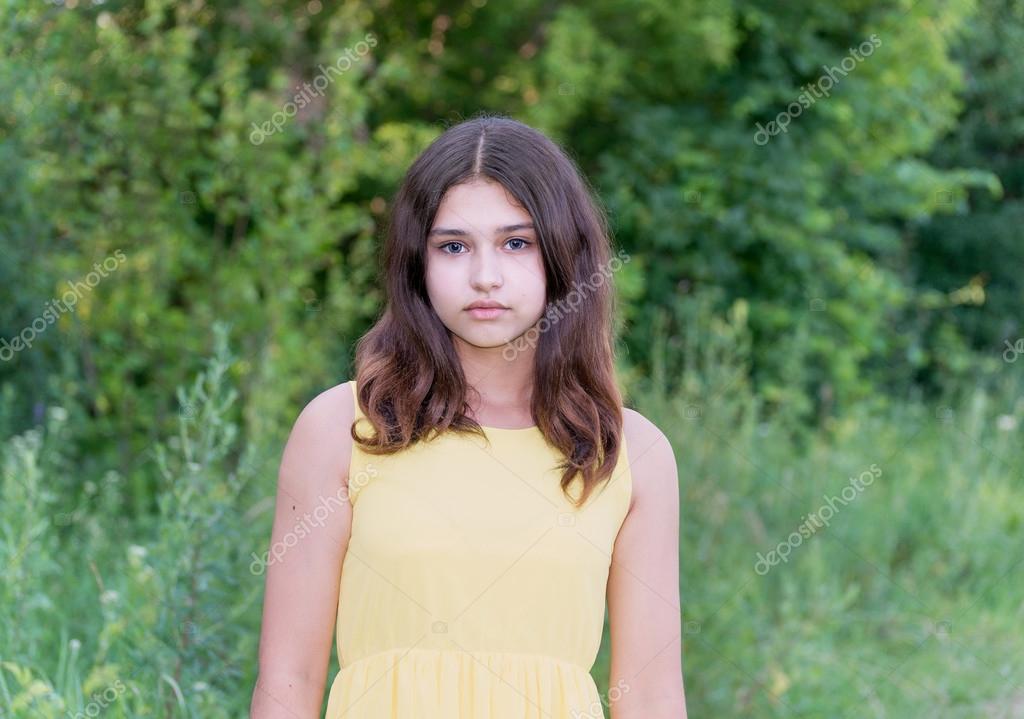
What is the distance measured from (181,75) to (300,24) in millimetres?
1007

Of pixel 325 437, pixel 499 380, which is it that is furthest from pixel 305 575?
pixel 499 380

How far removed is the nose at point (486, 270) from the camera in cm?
191

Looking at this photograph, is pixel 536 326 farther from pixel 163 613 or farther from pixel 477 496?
pixel 163 613

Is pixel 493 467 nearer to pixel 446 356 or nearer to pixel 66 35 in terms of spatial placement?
pixel 446 356

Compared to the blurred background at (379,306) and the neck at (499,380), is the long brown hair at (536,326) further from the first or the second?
the blurred background at (379,306)

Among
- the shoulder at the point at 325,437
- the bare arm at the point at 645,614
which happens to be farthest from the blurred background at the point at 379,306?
the shoulder at the point at 325,437

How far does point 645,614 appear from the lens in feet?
6.54

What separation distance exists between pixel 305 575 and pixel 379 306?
783 mm

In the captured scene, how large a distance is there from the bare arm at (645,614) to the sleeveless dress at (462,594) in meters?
0.05

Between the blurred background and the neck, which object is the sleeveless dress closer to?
the neck

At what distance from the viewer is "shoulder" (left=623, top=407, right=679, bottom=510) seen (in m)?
2.03

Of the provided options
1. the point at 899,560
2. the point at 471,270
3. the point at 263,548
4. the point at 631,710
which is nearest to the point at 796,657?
the point at 899,560

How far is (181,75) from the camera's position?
5215 mm

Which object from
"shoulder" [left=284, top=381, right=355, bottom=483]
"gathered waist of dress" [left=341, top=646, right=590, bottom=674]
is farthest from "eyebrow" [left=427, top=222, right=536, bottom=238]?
"gathered waist of dress" [left=341, top=646, right=590, bottom=674]
